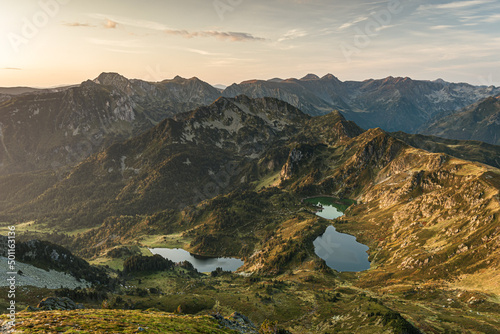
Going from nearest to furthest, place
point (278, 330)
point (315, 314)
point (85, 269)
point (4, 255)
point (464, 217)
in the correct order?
point (278, 330)
point (4, 255)
point (315, 314)
point (85, 269)
point (464, 217)

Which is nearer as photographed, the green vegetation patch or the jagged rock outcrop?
the green vegetation patch

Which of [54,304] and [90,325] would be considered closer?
[90,325]

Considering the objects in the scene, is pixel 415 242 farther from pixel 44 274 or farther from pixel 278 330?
pixel 44 274

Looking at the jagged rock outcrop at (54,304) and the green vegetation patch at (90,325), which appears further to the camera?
the jagged rock outcrop at (54,304)

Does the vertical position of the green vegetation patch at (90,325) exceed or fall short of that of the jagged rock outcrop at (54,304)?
it exceeds it

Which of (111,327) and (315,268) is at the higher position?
(111,327)

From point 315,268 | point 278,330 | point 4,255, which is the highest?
point 4,255

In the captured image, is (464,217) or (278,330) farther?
(464,217)

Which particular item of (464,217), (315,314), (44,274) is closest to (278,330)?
(315,314)

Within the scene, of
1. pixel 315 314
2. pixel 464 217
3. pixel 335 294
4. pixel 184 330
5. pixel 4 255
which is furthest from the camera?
pixel 464 217

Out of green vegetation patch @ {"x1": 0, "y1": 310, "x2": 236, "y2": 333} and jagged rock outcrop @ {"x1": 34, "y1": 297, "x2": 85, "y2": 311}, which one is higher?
green vegetation patch @ {"x1": 0, "y1": 310, "x2": 236, "y2": 333}

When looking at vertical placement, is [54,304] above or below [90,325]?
below
